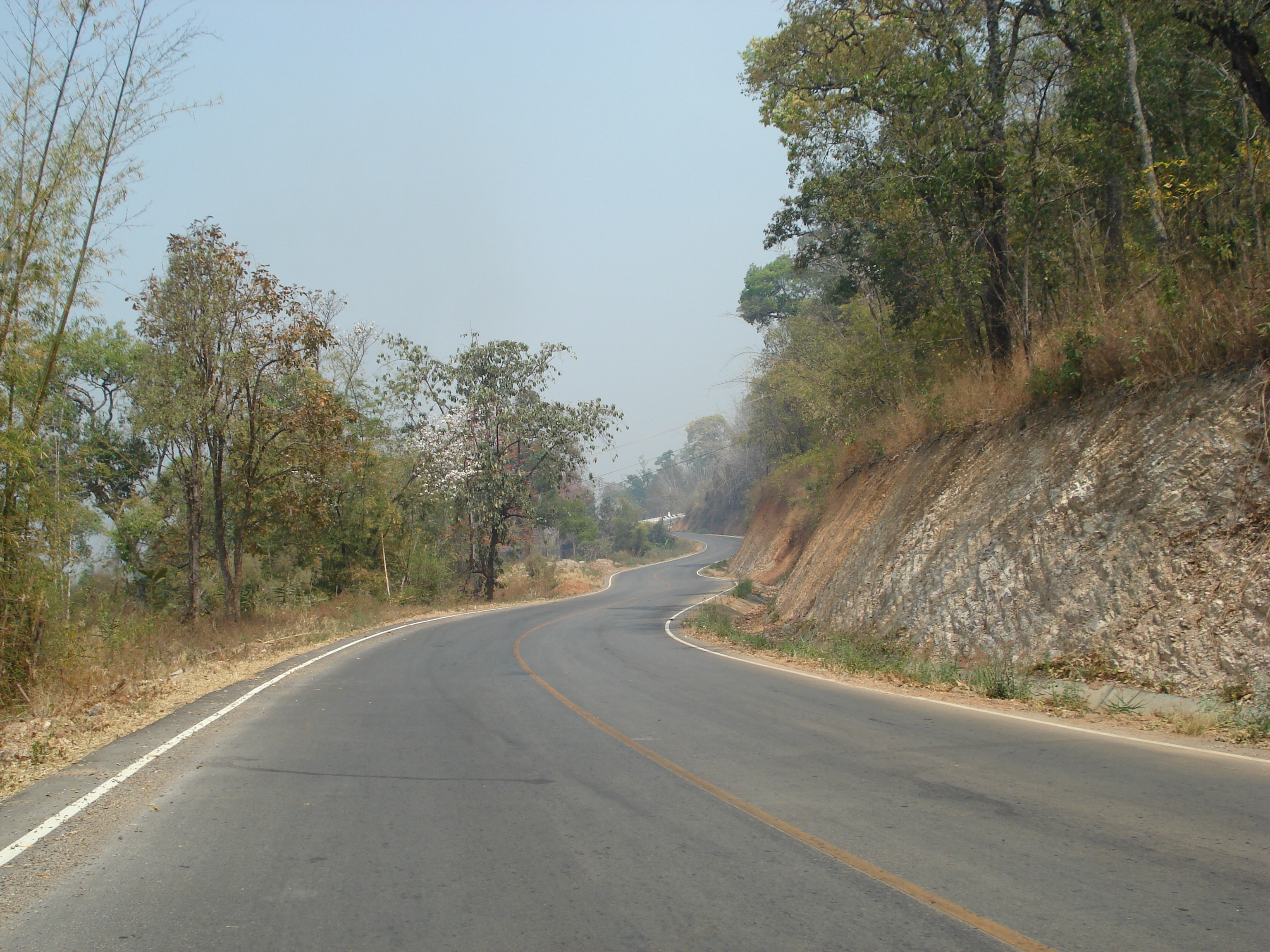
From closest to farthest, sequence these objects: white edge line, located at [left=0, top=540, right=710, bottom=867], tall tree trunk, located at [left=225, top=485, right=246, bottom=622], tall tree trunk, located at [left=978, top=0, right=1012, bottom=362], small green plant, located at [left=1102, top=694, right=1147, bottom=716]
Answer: white edge line, located at [left=0, top=540, right=710, bottom=867] < small green plant, located at [left=1102, top=694, right=1147, bottom=716] < tall tree trunk, located at [left=978, top=0, right=1012, bottom=362] < tall tree trunk, located at [left=225, top=485, right=246, bottom=622]

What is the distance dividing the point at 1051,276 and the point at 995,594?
24.7ft

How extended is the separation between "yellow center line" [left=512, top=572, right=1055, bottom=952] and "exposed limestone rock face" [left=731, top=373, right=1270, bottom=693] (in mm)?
6187

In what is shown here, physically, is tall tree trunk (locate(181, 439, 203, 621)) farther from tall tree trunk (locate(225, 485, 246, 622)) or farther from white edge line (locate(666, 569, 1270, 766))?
white edge line (locate(666, 569, 1270, 766))

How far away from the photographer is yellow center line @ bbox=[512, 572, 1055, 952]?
156 inches

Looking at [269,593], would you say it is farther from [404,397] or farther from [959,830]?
[959,830]

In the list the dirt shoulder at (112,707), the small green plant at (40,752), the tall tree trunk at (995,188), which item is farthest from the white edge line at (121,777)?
the tall tree trunk at (995,188)

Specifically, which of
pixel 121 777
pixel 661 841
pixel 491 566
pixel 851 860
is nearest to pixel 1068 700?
pixel 851 860

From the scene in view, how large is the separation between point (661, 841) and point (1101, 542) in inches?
366

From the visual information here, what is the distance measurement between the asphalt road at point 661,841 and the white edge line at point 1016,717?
0.21 m

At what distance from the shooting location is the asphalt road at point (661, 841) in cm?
414

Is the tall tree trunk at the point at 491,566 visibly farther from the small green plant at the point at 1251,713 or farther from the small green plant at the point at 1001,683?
the small green plant at the point at 1251,713

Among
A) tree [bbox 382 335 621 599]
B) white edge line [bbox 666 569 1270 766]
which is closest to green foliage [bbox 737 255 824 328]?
tree [bbox 382 335 621 599]

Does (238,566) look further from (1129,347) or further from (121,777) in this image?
(1129,347)

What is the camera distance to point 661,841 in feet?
18.0
